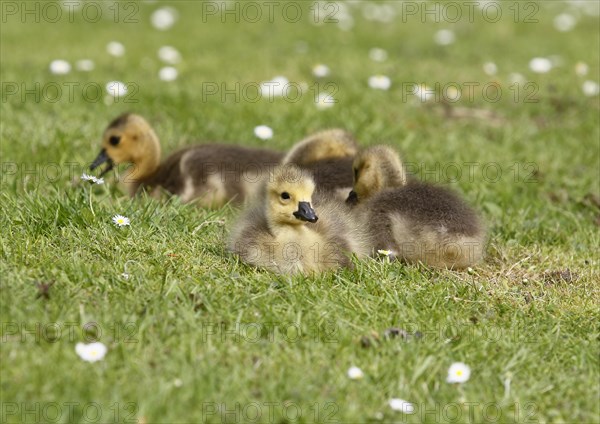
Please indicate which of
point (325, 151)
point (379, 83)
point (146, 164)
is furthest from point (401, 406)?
point (379, 83)

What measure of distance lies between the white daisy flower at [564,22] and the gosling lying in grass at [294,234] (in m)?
9.25

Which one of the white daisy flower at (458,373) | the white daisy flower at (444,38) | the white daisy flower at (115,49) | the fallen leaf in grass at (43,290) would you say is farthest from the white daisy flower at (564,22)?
the fallen leaf in grass at (43,290)

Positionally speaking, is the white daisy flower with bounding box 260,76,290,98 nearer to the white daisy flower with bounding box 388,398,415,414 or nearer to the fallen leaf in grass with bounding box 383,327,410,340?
the fallen leaf in grass with bounding box 383,327,410,340

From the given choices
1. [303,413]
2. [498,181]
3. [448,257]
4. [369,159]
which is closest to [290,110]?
[498,181]

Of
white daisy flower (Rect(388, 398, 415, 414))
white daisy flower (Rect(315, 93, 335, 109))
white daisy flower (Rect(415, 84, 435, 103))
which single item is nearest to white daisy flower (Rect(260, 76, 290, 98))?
white daisy flower (Rect(315, 93, 335, 109))

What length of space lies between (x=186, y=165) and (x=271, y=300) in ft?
7.62

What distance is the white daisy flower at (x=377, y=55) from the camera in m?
10.6

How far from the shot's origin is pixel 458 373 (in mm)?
3988

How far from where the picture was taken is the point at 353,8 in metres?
14.1

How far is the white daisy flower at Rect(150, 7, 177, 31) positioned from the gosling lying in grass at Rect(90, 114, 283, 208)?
→ 5.63 m

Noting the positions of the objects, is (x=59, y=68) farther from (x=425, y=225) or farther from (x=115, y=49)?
(x=425, y=225)

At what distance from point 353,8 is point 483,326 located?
1027 centimetres

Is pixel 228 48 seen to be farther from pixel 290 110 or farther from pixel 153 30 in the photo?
pixel 290 110

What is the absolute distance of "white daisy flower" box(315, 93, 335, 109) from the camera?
859cm
